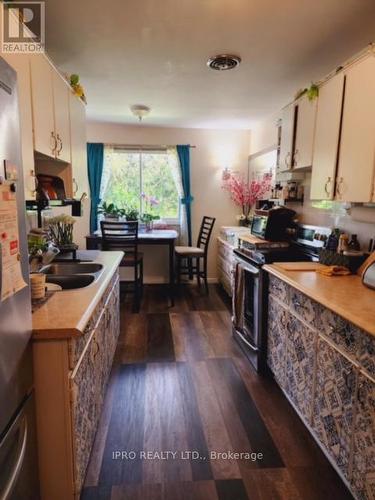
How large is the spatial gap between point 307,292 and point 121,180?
386 cm

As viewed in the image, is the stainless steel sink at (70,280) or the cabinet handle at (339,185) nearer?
the cabinet handle at (339,185)

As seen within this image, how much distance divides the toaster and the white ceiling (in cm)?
139

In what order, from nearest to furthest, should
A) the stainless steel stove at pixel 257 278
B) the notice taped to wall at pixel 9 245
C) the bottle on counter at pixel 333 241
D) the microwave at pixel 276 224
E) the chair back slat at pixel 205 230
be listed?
the notice taped to wall at pixel 9 245
the bottle on counter at pixel 333 241
the stainless steel stove at pixel 257 278
the microwave at pixel 276 224
the chair back slat at pixel 205 230

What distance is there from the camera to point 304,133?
250 centimetres

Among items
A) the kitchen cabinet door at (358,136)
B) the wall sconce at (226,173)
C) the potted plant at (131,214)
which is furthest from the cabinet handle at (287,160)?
the potted plant at (131,214)

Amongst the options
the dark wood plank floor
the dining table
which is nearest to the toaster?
the dark wood plank floor

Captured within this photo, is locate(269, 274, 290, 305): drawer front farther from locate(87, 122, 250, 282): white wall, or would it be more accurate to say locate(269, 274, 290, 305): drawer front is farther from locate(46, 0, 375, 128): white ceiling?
locate(87, 122, 250, 282): white wall

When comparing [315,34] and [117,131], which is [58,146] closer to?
[315,34]

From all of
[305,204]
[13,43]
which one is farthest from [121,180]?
[13,43]

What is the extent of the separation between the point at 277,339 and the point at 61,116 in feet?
6.74

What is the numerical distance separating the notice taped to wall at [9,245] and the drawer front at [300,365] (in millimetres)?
1458

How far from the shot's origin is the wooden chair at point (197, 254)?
4508mm

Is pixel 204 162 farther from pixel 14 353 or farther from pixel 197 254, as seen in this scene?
pixel 14 353

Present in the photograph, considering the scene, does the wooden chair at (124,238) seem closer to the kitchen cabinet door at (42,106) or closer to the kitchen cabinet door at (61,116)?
the kitchen cabinet door at (61,116)
